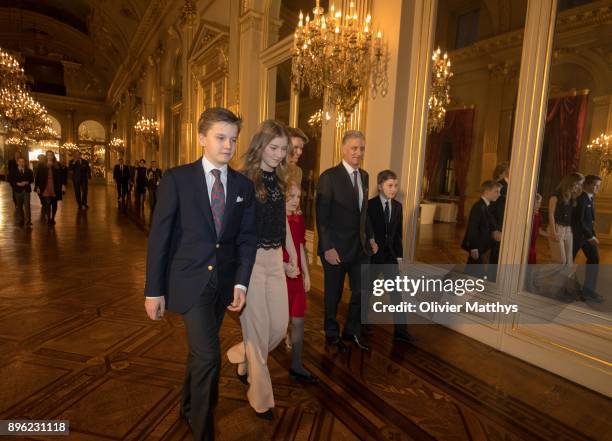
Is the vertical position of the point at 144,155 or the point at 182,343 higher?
the point at 144,155

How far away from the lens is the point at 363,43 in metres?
4.05

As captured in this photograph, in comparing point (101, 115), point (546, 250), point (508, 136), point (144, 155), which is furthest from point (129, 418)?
point (101, 115)

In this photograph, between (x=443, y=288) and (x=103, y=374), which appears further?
(x=443, y=288)

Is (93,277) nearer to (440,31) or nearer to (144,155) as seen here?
(440,31)

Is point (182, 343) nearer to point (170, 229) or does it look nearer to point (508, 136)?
point (170, 229)

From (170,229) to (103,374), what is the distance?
1.50m

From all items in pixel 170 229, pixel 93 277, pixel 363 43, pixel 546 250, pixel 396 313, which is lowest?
pixel 93 277

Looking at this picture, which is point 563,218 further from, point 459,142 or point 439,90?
point 439,90

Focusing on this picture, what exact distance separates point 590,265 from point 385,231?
1.53 m

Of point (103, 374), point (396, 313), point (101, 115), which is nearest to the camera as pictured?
point (103, 374)

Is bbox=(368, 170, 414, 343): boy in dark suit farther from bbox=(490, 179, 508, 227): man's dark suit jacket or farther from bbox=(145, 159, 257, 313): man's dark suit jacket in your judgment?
bbox=(145, 159, 257, 313): man's dark suit jacket

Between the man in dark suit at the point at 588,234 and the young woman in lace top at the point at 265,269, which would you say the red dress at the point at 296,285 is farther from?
the man in dark suit at the point at 588,234

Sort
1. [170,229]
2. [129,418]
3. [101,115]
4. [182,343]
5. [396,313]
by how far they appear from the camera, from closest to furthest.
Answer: [170,229]
[129,418]
[182,343]
[396,313]
[101,115]

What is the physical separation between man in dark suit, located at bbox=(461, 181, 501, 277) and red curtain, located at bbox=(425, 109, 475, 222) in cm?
16
